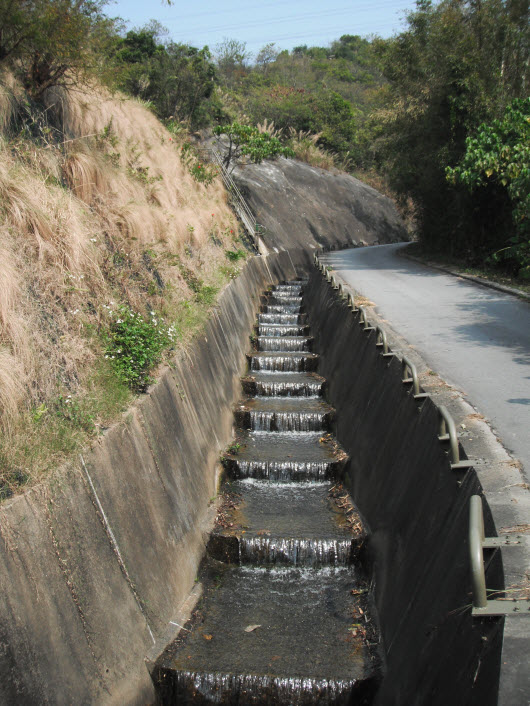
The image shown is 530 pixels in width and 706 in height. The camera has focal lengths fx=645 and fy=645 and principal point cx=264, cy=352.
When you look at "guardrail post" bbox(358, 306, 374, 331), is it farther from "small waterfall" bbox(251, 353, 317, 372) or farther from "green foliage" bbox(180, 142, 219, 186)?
"green foliage" bbox(180, 142, 219, 186)

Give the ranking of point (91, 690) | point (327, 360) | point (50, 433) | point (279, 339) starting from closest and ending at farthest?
point (91, 690) → point (50, 433) → point (327, 360) → point (279, 339)

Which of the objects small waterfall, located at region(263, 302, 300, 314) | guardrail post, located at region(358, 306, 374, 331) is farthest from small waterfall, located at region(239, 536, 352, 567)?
small waterfall, located at region(263, 302, 300, 314)

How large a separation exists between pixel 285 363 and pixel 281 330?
2810mm

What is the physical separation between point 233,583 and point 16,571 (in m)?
3.98

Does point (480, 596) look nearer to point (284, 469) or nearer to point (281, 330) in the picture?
point (284, 469)

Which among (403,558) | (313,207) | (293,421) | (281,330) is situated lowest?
(293,421)

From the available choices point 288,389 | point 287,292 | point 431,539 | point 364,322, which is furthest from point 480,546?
point 287,292

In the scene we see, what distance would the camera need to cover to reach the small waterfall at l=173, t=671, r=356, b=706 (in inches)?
248

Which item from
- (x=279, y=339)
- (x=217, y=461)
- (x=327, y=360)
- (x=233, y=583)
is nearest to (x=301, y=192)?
(x=279, y=339)

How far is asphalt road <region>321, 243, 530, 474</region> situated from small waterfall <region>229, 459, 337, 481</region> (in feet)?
8.05

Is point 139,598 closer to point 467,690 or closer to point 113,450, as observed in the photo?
point 113,450

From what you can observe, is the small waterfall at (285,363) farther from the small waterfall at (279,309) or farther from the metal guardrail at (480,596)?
the metal guardrail at (480,596)

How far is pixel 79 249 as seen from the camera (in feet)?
28.9

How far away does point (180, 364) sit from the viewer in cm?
989
